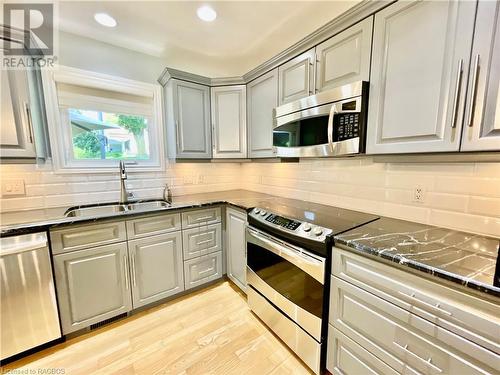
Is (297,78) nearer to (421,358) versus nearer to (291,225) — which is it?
(291,225)

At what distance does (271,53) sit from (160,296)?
108 inches

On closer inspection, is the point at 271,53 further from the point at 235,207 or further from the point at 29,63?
the point at 29,63

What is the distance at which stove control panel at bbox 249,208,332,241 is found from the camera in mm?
1250

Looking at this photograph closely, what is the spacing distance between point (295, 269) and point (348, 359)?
0.53 meters

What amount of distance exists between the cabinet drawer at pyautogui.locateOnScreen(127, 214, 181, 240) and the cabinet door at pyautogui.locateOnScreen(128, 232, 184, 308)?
1.8 inches

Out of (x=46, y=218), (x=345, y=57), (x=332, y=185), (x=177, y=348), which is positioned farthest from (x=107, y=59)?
(x=177, y=348)

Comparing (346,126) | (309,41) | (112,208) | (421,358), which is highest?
(309,41)

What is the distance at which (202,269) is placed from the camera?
2182mm

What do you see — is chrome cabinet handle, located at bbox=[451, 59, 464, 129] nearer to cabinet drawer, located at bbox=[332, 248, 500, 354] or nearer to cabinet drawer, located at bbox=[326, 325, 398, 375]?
cabinet drawer, located at bbox=[332, 248, 500, 354]

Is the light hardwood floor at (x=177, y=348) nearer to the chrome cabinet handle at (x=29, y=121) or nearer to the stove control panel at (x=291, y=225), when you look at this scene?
the stove control panel at (x=291, y=225)

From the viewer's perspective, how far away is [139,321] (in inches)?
71.8

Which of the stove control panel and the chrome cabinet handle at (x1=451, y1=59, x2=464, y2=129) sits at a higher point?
the chrome cabinet handle at (x1=451, y1=59, x2=464, y2=129)

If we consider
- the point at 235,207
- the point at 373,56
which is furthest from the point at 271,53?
the point at 235,207

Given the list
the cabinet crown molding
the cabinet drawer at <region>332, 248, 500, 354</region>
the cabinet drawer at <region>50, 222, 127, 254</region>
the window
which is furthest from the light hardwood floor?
the cabinet crown molding
